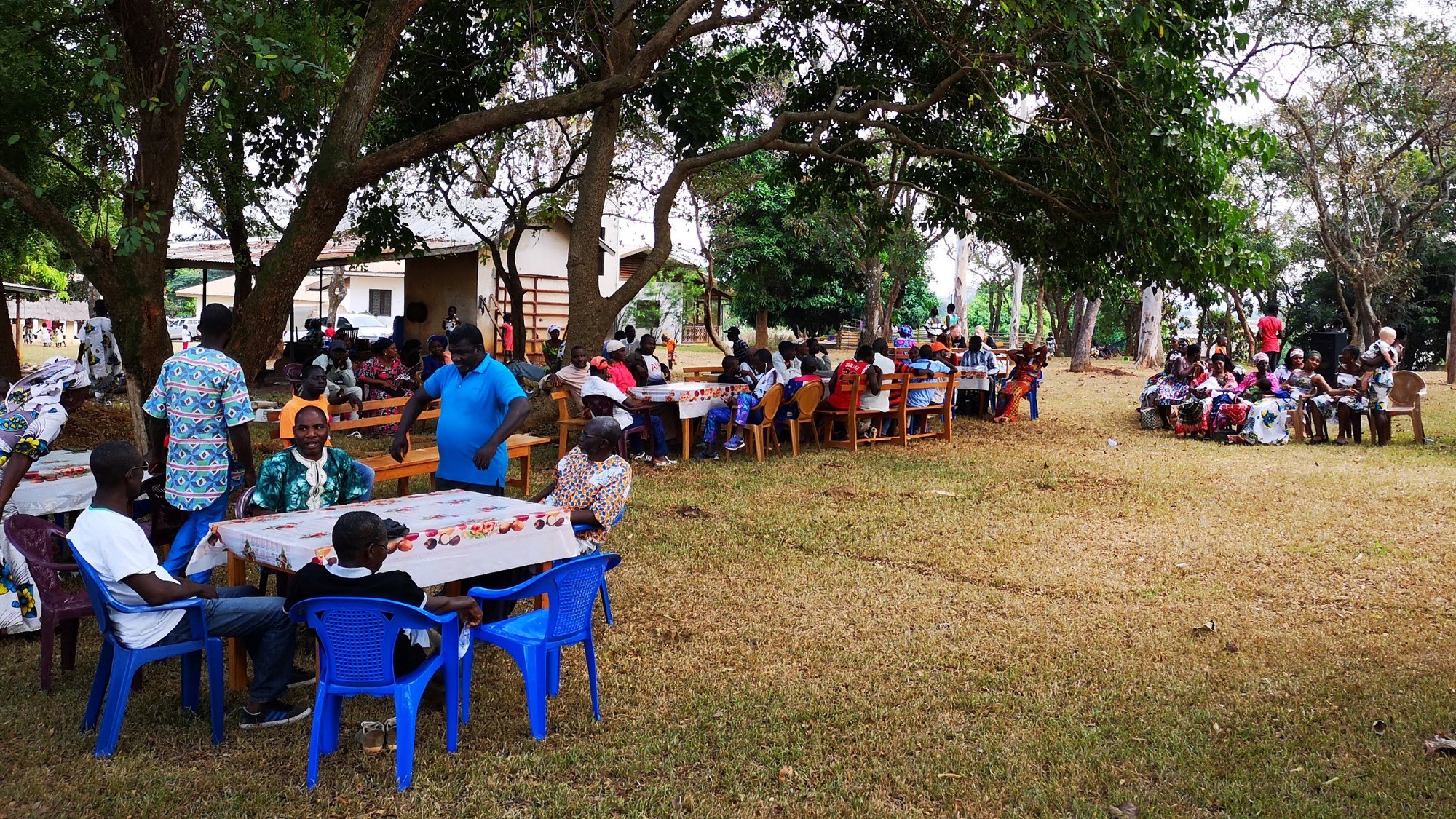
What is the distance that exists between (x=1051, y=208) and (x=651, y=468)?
18.1 ft

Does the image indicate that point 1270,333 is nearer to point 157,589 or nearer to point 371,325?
point 157,589

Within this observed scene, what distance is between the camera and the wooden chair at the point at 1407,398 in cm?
1291

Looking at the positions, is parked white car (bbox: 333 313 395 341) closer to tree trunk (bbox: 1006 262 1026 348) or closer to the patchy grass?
tree trunk (bbox: 1006 262 1026 348)

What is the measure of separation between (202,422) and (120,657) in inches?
62.6

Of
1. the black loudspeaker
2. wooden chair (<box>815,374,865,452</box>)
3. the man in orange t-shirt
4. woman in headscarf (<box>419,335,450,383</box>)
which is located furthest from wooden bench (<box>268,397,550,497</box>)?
the man in orange t-shirt

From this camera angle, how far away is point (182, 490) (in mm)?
5344

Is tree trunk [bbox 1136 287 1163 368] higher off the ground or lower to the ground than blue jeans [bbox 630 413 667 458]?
higher

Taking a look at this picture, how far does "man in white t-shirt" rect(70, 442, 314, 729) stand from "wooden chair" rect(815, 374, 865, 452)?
8.62 meters

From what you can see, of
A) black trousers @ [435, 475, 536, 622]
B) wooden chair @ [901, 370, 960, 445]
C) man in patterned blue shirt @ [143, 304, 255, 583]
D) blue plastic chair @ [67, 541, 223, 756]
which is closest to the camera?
blue plastic chair @ [67, 541, 223, 756]

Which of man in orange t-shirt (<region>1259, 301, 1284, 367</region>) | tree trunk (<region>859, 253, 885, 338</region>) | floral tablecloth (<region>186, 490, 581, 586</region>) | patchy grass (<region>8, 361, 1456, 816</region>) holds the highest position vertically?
tree trunk (<region>859, 253, 885, 338</region>)

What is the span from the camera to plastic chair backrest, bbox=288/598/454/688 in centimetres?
374

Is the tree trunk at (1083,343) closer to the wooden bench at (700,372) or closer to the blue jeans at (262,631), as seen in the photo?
the wooden bench at (700,372)

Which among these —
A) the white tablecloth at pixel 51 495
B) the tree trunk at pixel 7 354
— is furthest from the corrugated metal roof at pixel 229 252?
the white tablecloth at pixel 51 495

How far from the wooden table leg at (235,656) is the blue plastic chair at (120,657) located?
0.35 metres
